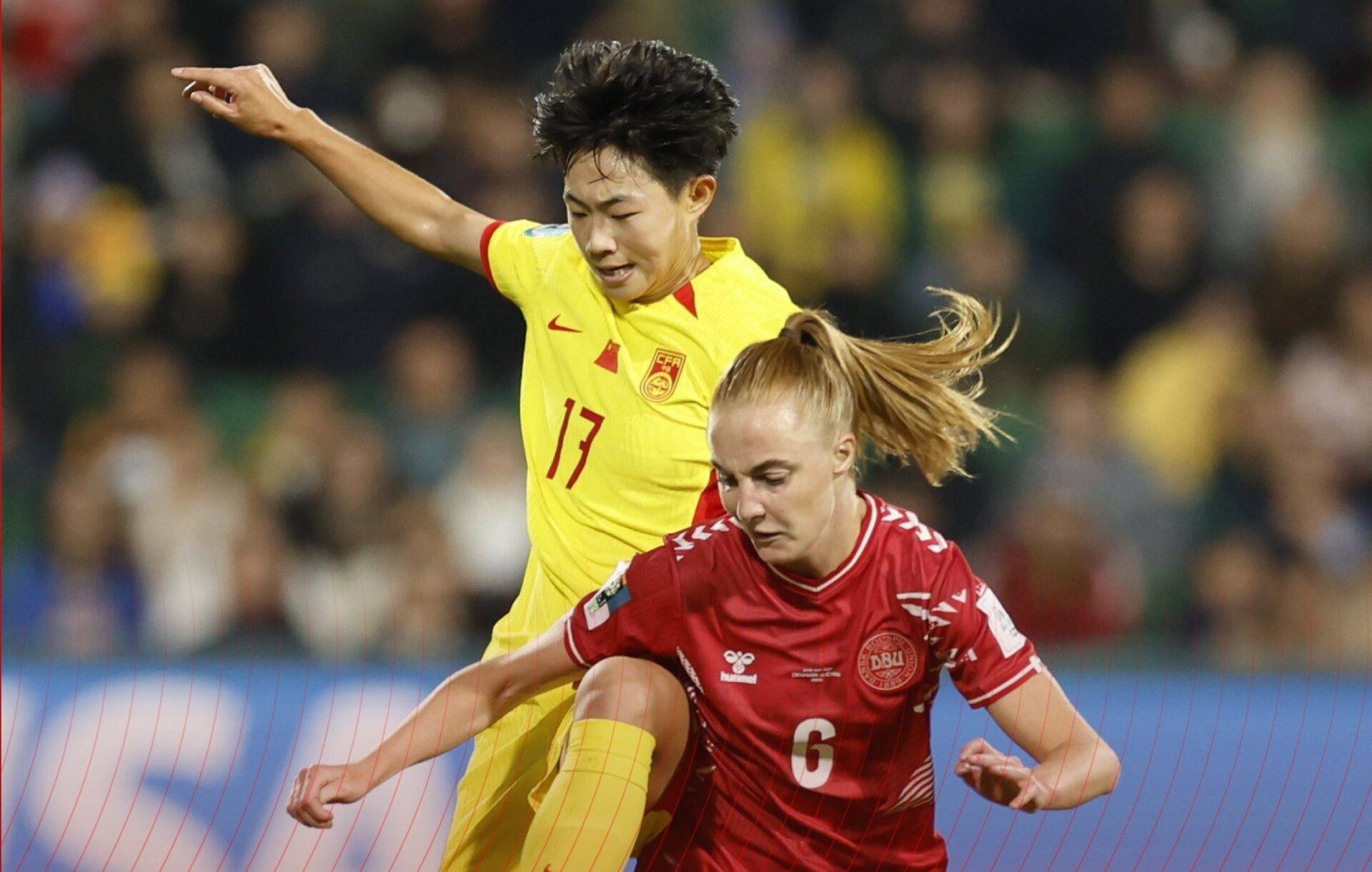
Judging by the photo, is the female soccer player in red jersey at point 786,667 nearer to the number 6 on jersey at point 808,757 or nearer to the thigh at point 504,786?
the number 6 on jersey at point 808,757

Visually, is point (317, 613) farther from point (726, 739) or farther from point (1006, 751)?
point (726, 739)

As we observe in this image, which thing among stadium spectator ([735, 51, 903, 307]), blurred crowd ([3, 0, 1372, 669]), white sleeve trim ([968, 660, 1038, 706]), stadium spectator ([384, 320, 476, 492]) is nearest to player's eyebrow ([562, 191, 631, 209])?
white sleeve trim ([968, 660, 1038, 706])

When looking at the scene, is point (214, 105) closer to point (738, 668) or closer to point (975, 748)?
point (738, 668)

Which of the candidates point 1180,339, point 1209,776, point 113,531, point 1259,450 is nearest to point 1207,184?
point 1180,339

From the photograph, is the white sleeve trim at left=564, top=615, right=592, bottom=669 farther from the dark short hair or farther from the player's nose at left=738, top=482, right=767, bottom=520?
the dark short hair

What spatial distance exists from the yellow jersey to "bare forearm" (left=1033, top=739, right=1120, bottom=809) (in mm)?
824

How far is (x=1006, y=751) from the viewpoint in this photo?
4.29 meters

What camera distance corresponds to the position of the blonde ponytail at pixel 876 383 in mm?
2922

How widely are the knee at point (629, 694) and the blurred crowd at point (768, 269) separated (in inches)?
92.5

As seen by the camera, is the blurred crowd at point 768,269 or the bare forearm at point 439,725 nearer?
the bare forearm at point 439,725

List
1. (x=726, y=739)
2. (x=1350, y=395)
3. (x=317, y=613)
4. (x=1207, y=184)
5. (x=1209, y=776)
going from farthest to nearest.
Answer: (x=1207, y=184) < (x=1350, y=395) < (x=317, y=613) < (x=1209, y=776) < (x=726, y=739)

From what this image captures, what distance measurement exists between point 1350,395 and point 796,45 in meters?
2.38

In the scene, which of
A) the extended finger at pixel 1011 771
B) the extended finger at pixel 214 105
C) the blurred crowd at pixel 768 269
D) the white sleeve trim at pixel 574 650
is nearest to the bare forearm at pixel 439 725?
the white sleeve trim at pixel 574 650

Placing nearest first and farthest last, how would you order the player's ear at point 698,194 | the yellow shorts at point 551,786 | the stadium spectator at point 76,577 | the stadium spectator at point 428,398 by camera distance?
the yellow shorts at point 551,786 → the player's ear at point 698,194 → the stadium spectator at point 76,577 → the stadium spectator at point 428,398
